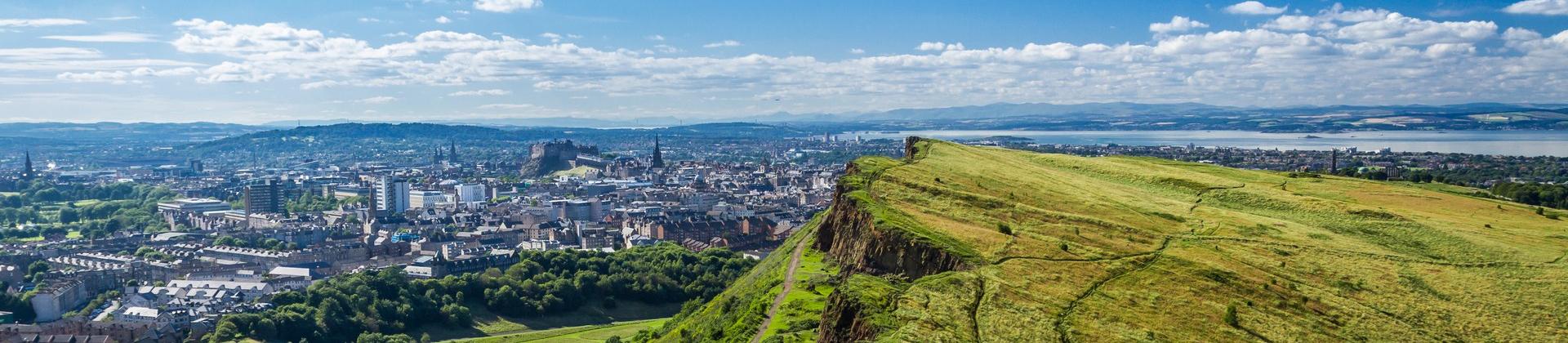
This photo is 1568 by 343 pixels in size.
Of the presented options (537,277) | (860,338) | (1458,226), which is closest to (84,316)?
(537,277)

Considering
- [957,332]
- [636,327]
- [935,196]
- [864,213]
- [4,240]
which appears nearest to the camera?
[957,332]

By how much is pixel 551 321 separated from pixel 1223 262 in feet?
179

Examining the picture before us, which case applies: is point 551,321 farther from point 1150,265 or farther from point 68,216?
point 68,216

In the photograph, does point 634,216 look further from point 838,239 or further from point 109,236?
point 838,239

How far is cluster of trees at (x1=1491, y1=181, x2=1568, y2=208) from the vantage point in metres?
56.8

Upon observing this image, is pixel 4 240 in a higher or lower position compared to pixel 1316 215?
lower

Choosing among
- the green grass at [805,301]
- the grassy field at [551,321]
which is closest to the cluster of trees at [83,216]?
the grassy field at [551,321]

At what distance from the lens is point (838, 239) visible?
140 feet

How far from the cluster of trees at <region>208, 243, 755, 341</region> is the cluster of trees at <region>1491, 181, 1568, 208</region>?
143ft

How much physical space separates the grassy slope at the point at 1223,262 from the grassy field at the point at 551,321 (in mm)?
37577

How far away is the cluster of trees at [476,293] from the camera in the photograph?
74125 mm

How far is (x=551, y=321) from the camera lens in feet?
270

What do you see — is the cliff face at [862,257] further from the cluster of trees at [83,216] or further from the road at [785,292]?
the cluster of trees at [83,216]

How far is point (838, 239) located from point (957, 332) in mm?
14546
